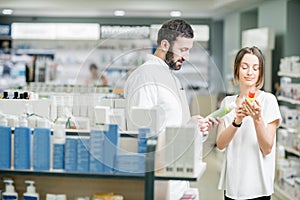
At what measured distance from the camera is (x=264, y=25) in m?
10.6

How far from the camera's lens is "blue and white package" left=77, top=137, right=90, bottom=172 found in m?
3.04

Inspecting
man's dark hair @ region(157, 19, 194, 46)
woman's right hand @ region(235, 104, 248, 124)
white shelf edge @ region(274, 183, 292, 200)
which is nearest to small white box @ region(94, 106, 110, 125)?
man's dark hair @ region(157, 19, 194, 46)

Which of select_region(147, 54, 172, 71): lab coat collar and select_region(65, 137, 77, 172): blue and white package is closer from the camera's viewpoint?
select_region(65, 137, 77, 172): blue and white package

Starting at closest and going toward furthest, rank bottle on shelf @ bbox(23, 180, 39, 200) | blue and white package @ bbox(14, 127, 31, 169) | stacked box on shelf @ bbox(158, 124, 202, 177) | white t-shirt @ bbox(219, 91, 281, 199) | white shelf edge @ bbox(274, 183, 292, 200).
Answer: stacked box on shelf @ bbox(158, 124, 202, 177) → blue and white package @ bbox(14, 127, 31, 169) → bottle on shelf @ bbox(23, 180, 39, 200) → white t-shirt @ bbox(219, 91, 281, 199) → white shelf edge @ bbox(274, 183, 292, 200)

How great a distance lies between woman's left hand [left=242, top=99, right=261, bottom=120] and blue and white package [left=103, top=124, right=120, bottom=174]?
0.75 metres

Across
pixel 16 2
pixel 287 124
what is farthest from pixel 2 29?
pixel 287 124

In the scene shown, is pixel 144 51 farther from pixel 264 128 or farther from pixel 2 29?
pixel 2 29

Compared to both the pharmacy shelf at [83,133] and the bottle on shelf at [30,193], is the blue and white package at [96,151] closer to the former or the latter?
the pharmacy shelf at [83,133]

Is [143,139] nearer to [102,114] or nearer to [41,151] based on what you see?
[102,114]

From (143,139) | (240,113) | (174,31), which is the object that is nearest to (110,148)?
(143,139)

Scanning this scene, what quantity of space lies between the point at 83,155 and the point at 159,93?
509mm

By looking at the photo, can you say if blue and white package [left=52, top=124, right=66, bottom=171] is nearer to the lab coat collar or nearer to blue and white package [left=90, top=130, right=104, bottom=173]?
blue and white package [left=90, top=130, right=104, bottom=173]

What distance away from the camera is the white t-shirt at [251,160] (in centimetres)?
349

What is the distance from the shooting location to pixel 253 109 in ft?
10.9
